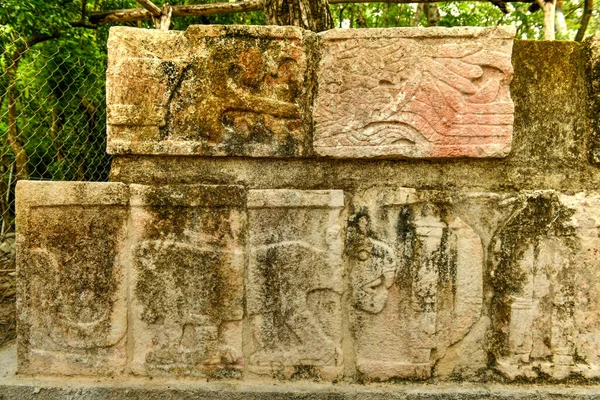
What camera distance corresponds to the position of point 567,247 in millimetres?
2240

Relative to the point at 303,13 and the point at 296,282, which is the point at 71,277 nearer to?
the point at 296,282

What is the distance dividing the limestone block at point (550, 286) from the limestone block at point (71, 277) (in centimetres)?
191

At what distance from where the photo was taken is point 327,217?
7.49 feet

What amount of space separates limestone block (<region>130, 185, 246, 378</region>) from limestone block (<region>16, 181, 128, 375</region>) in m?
0.10

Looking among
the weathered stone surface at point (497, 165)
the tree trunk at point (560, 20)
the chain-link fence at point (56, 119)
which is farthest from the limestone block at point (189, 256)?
the tree trunk at point (560, 20)

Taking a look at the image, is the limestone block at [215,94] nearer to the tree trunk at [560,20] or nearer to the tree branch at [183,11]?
the tree branch at [183,11]

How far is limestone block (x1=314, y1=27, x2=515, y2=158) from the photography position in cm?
222

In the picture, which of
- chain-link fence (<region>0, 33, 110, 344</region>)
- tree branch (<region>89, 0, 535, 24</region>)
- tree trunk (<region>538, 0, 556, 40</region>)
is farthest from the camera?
tree trunk (<region>538, 0, 556, 40</region>)

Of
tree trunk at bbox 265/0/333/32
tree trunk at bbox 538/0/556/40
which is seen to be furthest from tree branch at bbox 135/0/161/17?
tree trunk at bbox 538/0/556/40

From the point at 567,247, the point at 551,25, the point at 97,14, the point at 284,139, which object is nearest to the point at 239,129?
the point at 284,139

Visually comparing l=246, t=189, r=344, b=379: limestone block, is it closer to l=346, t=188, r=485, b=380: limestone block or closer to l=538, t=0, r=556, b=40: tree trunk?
l=346, t=188, r=485, b=380: limestone block

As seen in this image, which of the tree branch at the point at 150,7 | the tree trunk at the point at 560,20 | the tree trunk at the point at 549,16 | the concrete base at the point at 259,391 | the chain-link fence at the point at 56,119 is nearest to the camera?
the concrete base at the point at 259,391

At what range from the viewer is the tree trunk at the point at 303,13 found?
330 centimetres

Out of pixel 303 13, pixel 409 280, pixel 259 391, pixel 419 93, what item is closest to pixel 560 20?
pixel 303 13
